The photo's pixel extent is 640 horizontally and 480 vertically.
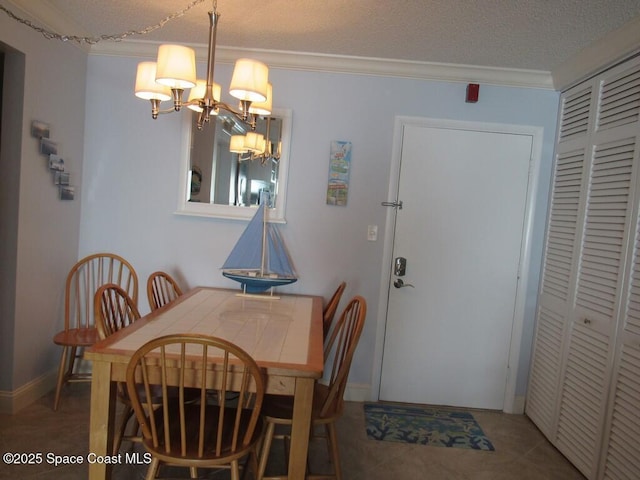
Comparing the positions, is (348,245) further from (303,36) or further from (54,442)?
(54,442)

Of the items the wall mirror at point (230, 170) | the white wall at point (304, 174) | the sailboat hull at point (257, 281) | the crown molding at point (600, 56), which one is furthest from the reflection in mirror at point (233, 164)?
the crown molding at point (600, 56)

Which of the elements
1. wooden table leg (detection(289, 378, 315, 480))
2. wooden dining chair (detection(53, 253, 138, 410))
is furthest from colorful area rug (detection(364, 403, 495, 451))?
wooden dining chair (detection(53, 253, 138, 410))

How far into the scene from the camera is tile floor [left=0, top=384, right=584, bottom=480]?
200cm

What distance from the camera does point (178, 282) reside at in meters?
2.87

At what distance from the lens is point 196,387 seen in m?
1.52

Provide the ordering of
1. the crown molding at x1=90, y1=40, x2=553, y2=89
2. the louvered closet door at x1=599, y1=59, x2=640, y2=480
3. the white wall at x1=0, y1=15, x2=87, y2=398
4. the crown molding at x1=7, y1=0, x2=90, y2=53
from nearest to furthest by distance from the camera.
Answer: the louvered closet door at x1=599, y1=59, x2=640, y2=480
the crown molding at x1=7, y1=0, x2=90, y2=53
the white wall at x1=0, y1=15, x2=87, y2=398
the crown molding at x1=90, y1=40, x2=553, y2=89

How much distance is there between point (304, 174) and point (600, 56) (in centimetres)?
176

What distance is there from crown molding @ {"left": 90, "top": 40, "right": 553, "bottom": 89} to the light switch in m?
0.99

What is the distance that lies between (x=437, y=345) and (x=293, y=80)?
199 cm

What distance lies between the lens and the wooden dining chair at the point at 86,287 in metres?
2.61

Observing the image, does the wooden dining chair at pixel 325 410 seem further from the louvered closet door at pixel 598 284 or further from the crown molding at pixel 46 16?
the crown molding at pixel 46 16

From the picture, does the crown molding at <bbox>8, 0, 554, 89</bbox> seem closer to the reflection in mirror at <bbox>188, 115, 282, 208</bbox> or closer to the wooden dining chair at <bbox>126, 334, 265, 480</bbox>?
the reflection in mirror at <bbox>188, 115, 282, 208</bbox>

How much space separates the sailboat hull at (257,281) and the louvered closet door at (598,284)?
1618 mm

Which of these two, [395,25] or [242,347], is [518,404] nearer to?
[242,347]
